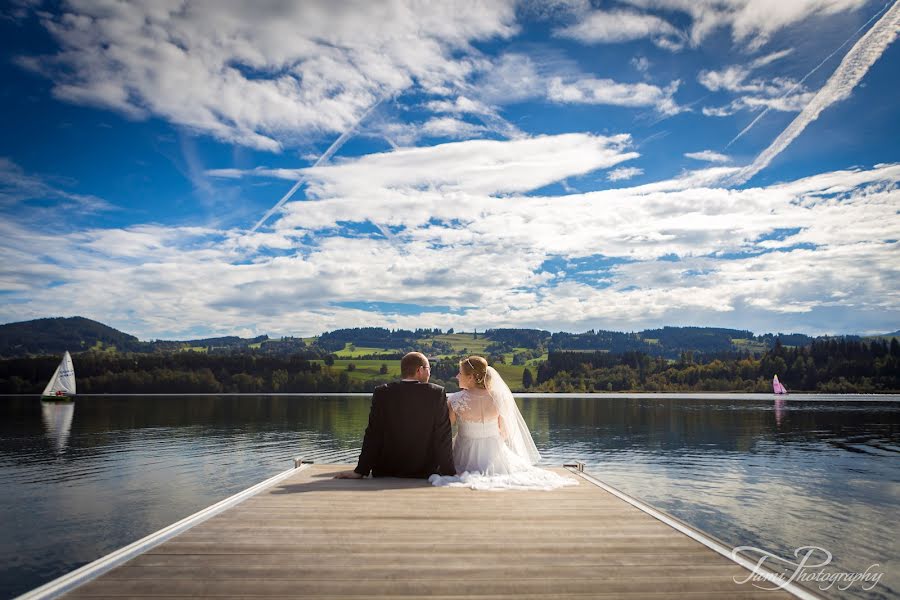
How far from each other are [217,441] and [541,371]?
156 meters

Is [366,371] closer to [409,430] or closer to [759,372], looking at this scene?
[759,372]

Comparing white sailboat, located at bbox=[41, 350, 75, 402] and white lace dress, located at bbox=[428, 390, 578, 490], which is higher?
white lace dress, located at bbox=[428, 390, 578, 490]

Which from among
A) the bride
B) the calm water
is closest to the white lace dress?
the bride

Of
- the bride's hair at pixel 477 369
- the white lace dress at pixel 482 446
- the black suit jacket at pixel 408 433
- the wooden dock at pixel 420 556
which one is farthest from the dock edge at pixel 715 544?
the bride's hair at pixel 477 369

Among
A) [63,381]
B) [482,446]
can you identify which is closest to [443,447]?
[482,446]

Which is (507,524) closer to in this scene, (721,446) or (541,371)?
(721,446)

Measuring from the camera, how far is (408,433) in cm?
1068

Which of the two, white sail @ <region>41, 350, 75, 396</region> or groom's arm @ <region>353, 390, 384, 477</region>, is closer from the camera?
groom's arm @ <region>353, 390, 384, 477</region>

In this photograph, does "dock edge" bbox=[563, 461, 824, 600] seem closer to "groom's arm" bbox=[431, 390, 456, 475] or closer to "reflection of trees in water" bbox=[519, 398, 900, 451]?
"groom's arm" bbox=[431, 390, 456, 475]

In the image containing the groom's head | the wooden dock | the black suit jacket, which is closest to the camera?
the wooden dock

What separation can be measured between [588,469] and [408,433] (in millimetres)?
24464

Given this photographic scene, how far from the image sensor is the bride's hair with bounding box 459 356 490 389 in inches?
460

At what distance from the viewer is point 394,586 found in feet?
17.6

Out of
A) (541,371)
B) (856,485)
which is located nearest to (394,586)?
(856,485)
